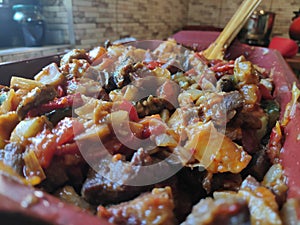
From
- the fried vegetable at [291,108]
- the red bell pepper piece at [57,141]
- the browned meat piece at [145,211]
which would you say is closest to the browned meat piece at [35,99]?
the red bell pepper piece at [57,141]

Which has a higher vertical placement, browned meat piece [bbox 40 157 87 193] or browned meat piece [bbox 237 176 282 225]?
browned meat piece [bbox 237 176 282 225]

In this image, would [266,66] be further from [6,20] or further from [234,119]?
[6,20]

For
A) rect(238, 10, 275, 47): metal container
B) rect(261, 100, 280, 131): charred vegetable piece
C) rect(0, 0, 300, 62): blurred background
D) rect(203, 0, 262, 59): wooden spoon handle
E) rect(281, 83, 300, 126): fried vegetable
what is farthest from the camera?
rect(238, 10, 275, 47): metal container

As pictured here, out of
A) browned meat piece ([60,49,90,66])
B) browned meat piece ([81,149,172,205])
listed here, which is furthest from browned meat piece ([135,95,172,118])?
browned meat piece ([60,49,90,66])

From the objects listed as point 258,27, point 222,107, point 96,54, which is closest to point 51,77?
point 96,54

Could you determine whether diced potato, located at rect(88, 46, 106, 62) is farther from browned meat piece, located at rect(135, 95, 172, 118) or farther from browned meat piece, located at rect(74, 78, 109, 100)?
browned meat piece, located at rect(135, 95, 172, 118)

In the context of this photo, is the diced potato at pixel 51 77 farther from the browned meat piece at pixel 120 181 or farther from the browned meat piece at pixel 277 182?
the browned meat piece at pixel 277 182

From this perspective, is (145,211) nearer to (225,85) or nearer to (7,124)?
(7,124)

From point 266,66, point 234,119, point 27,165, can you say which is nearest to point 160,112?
point 234,119

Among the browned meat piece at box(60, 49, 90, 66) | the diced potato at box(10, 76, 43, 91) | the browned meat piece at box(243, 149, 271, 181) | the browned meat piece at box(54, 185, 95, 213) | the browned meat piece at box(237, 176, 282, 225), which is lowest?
the browned meat piece at box(243, 149, 271, 181)
